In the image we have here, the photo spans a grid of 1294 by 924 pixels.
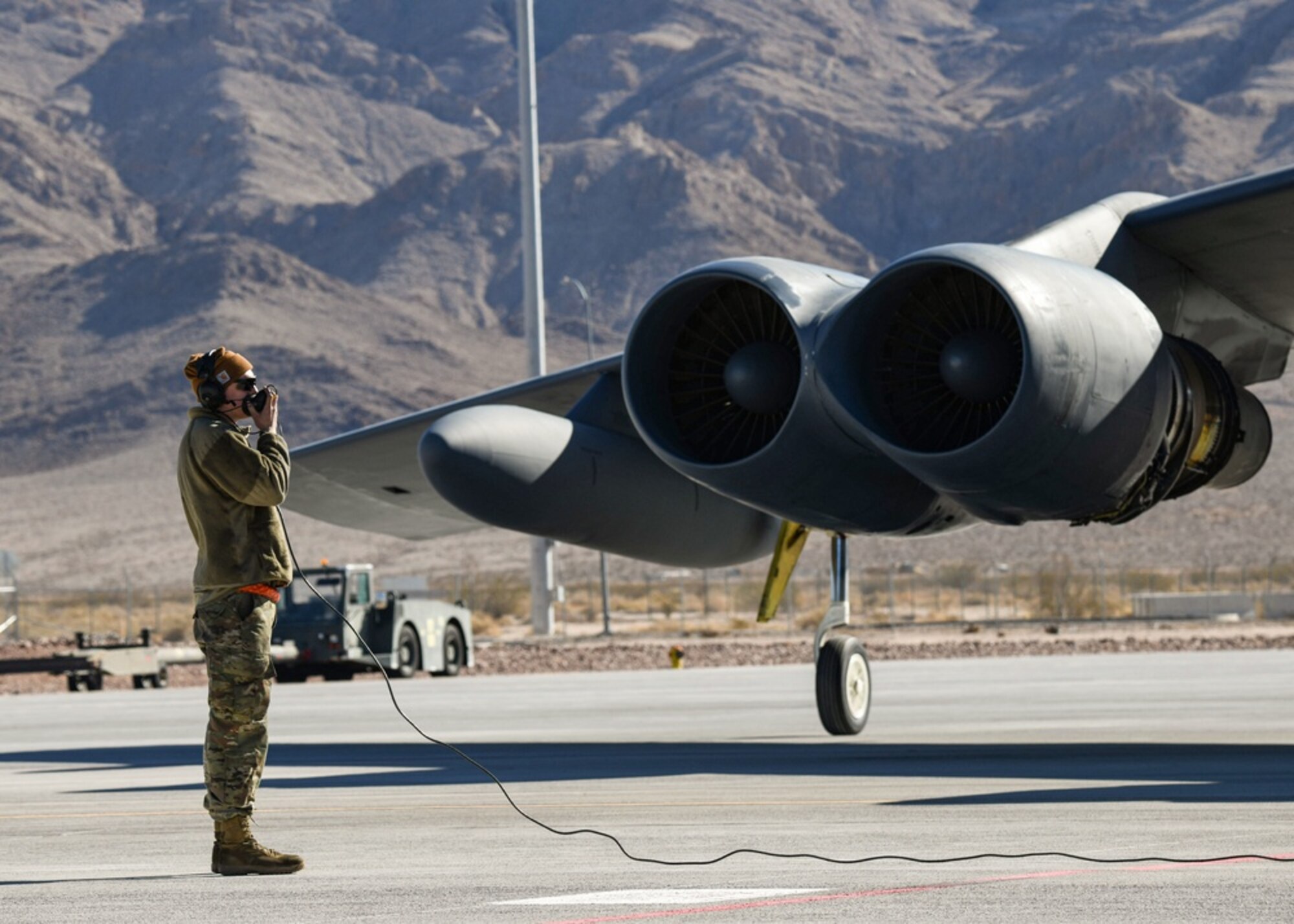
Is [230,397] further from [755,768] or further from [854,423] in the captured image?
[755,768]

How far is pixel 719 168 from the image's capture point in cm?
19550

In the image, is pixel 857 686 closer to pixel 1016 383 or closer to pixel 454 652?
pixel 1016 383

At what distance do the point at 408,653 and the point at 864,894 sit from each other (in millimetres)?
29192

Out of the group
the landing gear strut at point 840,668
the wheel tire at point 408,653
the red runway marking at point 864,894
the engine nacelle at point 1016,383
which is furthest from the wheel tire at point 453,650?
the red runway marking at point 864,894

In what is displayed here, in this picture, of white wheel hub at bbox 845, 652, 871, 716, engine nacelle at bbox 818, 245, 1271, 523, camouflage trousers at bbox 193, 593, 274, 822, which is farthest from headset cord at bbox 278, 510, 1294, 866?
white wheel hub at bbox 845, 652, 871, 716

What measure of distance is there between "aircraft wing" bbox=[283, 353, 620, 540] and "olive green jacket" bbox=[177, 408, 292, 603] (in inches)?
327

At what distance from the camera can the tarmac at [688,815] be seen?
7.72m

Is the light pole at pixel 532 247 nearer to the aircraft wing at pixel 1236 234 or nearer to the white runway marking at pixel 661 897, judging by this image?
the aircraft wing at pixel 1236 234

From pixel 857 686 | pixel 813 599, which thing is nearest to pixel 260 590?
pixel 857 686

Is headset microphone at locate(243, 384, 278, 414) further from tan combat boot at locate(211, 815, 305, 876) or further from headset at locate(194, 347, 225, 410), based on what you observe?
tan combat boot at locate(211, 815, 305, 876)

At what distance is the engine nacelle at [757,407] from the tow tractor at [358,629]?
2081cm

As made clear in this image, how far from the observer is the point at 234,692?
8.78 m

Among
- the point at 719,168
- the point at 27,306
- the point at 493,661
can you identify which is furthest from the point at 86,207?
the point at 493,661

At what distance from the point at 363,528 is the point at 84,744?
11.2 feet
